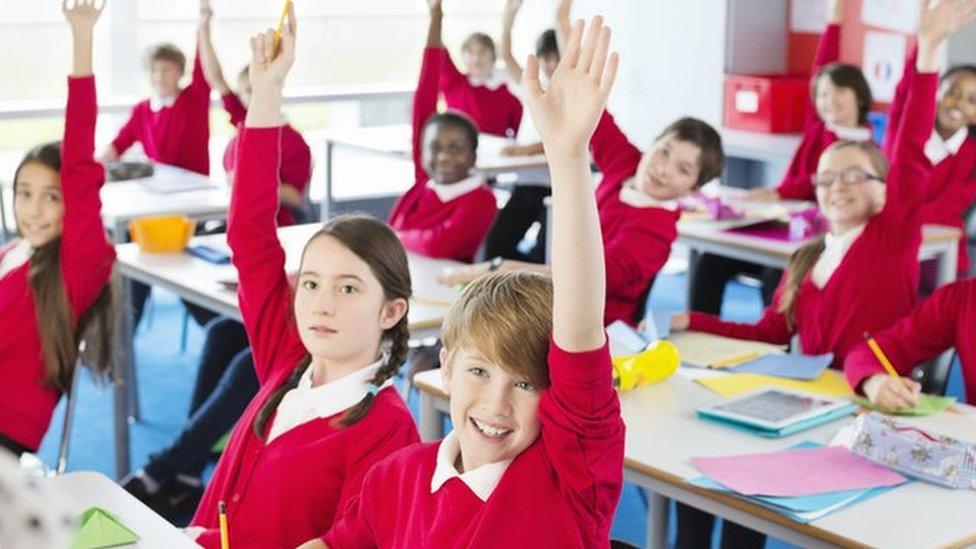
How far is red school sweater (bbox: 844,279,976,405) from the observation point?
9.28 feet

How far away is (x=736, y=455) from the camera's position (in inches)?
93.3

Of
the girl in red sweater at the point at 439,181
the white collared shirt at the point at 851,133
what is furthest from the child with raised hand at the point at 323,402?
the white collared shirt at the point at 851,133

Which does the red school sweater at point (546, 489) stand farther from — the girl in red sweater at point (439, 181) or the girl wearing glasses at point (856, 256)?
the girl in red sweater at point (439, 181)

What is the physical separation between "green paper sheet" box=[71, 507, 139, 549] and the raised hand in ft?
2.80

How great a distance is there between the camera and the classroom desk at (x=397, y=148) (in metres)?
5.84

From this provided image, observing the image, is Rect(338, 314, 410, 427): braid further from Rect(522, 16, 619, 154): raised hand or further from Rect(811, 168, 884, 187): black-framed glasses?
Rect(811, 168, 884, 187): black-framed glasses

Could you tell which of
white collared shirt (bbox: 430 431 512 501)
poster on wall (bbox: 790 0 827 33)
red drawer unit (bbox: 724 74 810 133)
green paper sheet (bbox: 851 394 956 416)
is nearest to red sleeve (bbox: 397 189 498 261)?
green paper sheet (bbox: 851 394 956 416)

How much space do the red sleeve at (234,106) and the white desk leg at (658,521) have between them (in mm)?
3275

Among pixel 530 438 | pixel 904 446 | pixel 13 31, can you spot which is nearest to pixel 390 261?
pixel 530 438

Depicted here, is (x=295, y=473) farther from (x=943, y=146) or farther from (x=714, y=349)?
(x=943, y=146)

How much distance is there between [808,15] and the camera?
7.09 meters

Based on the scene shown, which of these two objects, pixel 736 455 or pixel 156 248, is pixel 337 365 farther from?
pixel 156 248

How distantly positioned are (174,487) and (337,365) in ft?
5.60

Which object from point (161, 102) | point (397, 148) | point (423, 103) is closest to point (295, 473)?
point (423, 103)
